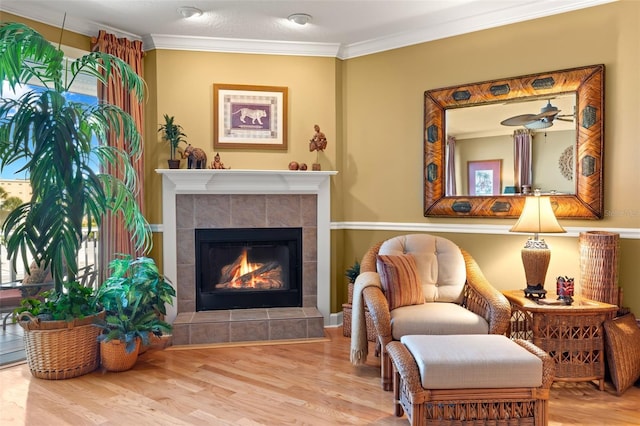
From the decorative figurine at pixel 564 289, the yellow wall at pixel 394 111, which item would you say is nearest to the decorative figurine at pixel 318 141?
the yellow wall at pixel 394 111

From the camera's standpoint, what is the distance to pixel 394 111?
3.92 m

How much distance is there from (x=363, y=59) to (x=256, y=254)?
2093mm

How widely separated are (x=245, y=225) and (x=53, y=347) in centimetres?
172

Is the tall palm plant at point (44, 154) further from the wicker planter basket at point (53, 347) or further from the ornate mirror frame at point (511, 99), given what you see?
the ornate mirror frame at point (511, 99)

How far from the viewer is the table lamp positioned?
2883mm

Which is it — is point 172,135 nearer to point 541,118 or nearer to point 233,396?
point 233,396

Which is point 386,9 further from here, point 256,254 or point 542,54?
point 256,254

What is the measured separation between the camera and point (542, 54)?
10.7ft

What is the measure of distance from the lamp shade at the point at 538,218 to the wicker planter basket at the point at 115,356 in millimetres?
2789

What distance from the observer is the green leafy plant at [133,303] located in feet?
9.75

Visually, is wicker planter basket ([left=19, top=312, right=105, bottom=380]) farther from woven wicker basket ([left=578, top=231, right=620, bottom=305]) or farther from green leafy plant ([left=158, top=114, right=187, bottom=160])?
woven wicker basket ([left=578, top=231, right=620, bottom=305])

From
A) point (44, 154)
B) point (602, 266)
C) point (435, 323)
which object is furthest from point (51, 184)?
point (602, 266)

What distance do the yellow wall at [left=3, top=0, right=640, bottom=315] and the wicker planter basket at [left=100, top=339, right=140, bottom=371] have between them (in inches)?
47.9

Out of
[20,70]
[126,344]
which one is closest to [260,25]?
[20,70]
